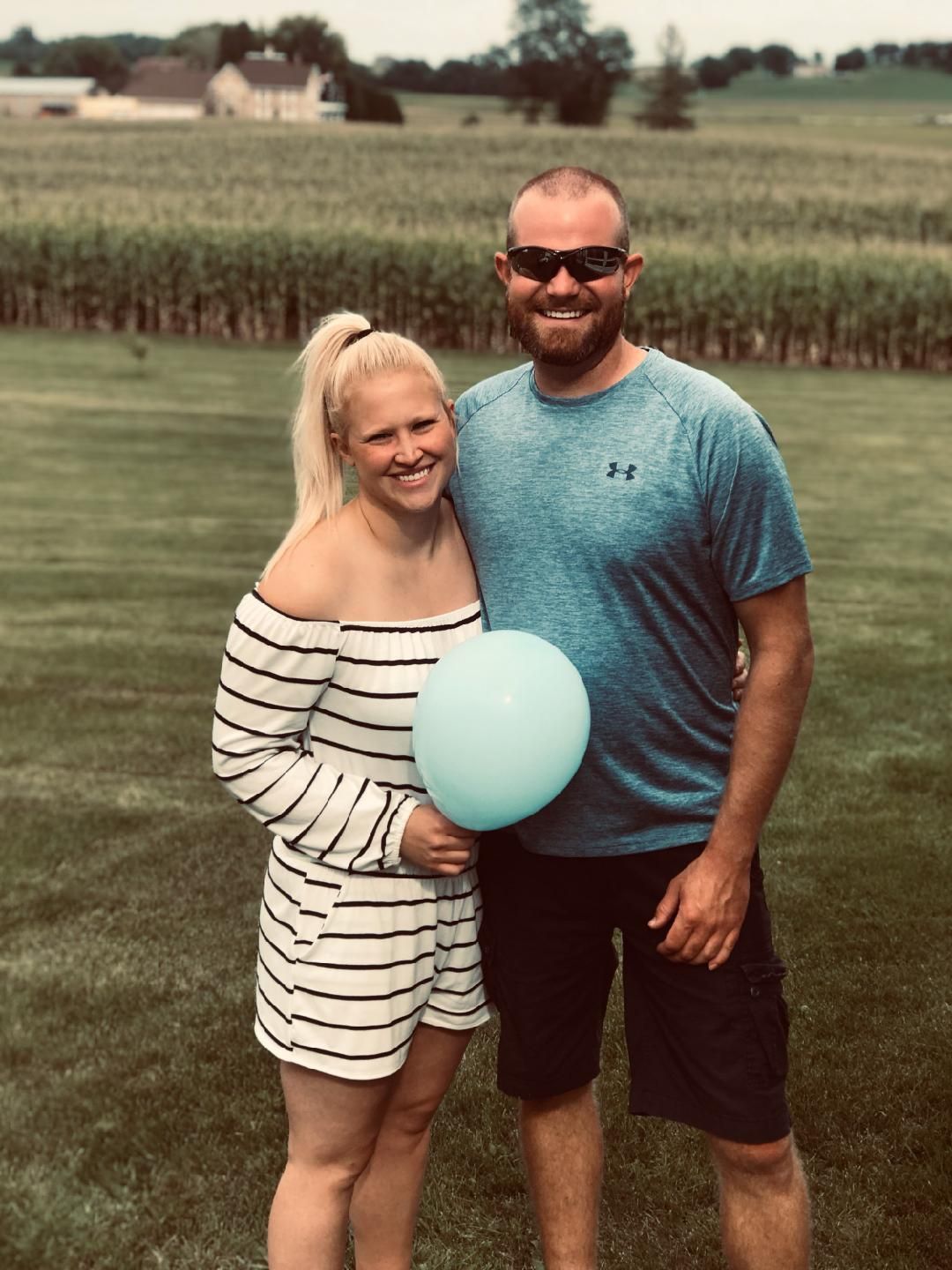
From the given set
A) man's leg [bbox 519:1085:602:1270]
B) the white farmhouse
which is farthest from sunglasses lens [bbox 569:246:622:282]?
the white farmhouse

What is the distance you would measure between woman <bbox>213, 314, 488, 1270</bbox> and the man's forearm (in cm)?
45

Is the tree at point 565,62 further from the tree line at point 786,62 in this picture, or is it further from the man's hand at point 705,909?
the man's hand at point 705,909

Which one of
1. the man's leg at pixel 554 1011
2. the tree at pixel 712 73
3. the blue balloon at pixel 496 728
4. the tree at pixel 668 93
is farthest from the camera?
the tree at pixel 712 73

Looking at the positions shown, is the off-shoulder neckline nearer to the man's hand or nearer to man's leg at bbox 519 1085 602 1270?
the man's hand

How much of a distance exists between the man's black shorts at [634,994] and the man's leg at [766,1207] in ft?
0.17

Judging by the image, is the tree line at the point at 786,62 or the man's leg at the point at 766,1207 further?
the tree line at the point at 786,62

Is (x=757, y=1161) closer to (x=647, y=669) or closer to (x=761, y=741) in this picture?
(x=761, y=741)

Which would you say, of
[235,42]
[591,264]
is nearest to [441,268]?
[591,264]

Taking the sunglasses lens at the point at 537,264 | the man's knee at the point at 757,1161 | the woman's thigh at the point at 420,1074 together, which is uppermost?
the sunglasses lens at the point at 537,264

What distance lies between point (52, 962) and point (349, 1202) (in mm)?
2228

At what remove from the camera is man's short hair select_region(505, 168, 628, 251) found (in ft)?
8.52

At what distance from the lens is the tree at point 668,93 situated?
82.1 m

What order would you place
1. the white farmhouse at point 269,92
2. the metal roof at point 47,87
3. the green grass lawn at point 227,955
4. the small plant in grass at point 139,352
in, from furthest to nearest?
the metal roof at point 47,87 < the white farmhouse at point 269,92 < the small plant in grass at point 139,352 < the green grass lawn at point 227,955

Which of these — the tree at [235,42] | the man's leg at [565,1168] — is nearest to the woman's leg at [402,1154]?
the man's leg at [565,1168]
